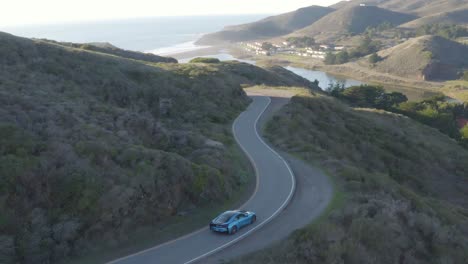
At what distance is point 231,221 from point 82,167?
15.5ft

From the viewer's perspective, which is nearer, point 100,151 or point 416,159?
point 100,151

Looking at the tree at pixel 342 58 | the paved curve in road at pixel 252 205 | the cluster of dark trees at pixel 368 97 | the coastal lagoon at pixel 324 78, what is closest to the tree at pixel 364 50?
the tree at pixel 342 58

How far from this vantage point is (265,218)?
48.3 feet

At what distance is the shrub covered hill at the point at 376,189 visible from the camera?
1226cm

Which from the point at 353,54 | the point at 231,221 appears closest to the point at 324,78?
the point at 353,54

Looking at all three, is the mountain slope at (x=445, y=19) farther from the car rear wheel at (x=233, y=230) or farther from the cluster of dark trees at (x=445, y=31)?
the car rear wheel at (x=233, y=230)

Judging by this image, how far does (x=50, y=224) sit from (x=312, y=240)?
7042mm

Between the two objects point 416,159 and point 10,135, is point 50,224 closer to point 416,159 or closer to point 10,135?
point 10,135

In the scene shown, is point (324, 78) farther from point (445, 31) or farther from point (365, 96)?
point (445, 31)

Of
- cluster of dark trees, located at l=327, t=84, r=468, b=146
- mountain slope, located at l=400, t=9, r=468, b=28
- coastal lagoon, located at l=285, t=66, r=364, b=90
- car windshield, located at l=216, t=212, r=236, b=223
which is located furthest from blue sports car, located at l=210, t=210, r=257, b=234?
mountain slope, located at l=400, t=9, r=468, b=28

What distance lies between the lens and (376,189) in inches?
720

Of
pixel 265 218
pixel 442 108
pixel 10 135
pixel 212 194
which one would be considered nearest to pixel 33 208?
pixel 10 135

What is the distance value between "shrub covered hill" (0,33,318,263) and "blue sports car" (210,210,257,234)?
60.0 inches

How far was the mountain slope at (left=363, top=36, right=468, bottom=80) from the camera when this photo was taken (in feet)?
339
